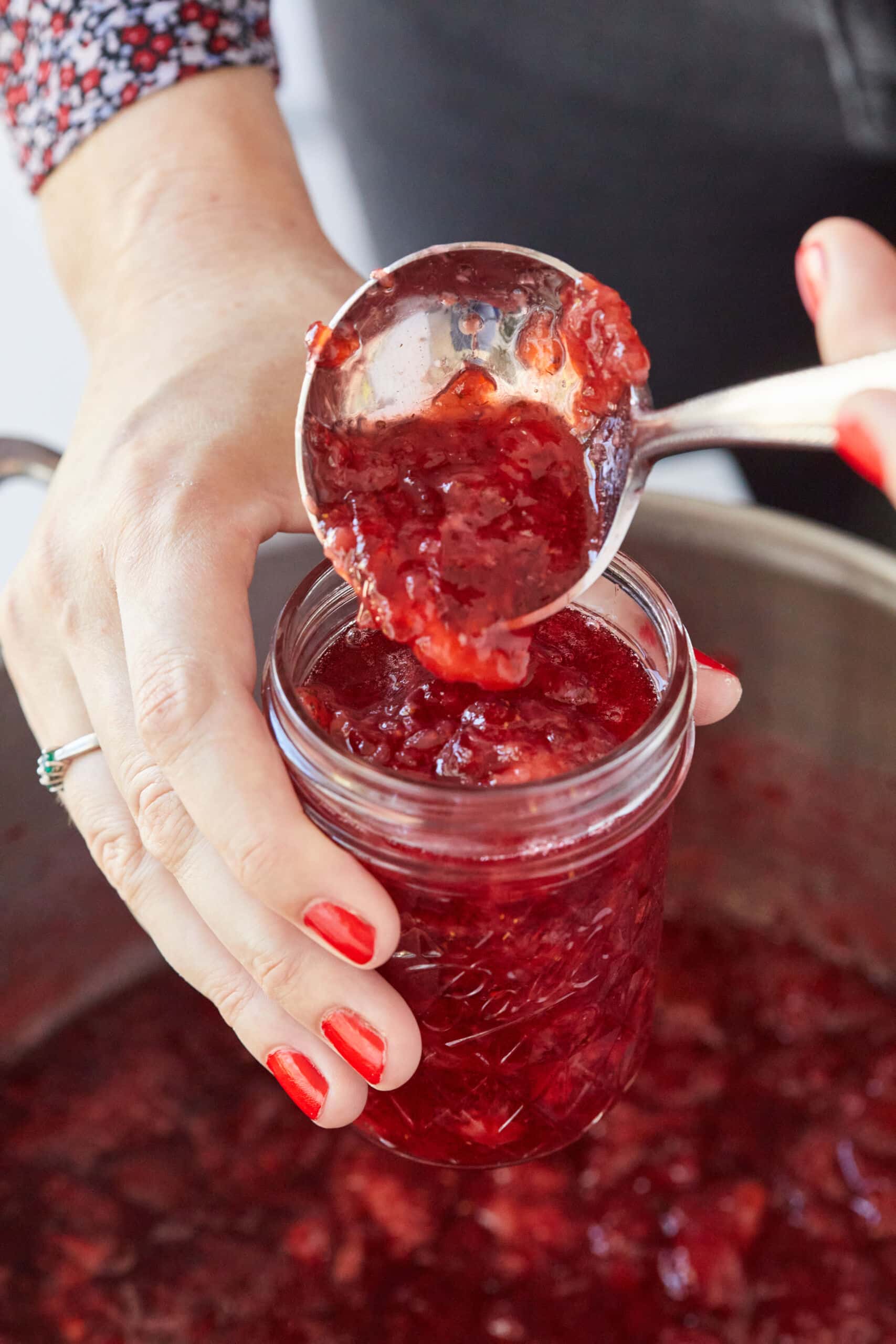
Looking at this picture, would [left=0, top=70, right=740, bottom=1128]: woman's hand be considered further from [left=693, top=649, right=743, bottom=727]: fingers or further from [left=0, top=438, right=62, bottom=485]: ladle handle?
[left=0, top=438, right=62, bottom=485]: ladle handle

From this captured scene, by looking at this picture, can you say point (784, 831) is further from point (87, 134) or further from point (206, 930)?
point (87, 134)

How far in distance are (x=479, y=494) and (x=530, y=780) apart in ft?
0.83

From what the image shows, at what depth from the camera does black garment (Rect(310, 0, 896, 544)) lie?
1.91 m

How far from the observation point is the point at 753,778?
2.09m

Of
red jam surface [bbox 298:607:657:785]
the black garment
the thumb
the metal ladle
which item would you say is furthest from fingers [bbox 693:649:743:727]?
the black garment

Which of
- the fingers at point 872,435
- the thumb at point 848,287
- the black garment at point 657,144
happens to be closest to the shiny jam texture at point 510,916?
the fingers at point 872,435

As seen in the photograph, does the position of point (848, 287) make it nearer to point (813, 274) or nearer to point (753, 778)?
point (813, 274)

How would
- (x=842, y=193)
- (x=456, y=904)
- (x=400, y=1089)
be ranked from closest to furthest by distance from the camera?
(x=456, y=904)
(x=400, y=1089)
(x=842, y=193)

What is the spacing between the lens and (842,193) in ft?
6.73

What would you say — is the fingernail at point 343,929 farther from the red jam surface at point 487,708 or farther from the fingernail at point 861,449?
the fingernail at point 861,449

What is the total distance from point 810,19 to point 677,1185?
176 cm

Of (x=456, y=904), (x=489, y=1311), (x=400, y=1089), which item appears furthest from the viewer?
(x=489, y=1311)

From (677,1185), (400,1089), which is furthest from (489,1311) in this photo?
(400,1089)

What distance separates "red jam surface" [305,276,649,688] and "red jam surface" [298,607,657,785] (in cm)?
5
